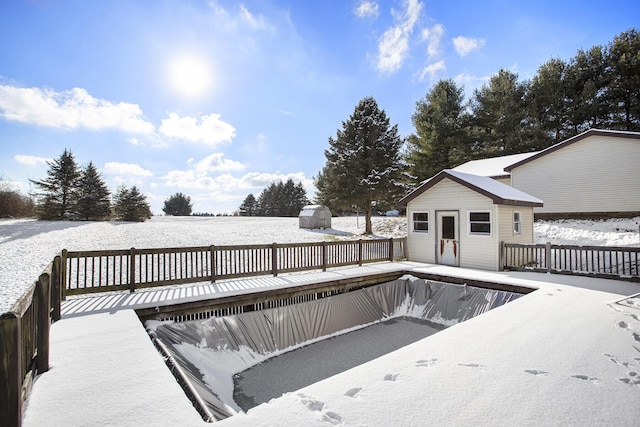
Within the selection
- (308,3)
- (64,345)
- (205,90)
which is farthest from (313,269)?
(308,3)

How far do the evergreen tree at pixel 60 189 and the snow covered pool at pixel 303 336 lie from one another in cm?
3013

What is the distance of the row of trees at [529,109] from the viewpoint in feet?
77.6

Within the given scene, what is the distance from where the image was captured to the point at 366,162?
2148 centimetres

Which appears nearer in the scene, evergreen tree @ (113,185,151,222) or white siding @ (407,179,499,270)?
white siding @ (407,179,499,270)

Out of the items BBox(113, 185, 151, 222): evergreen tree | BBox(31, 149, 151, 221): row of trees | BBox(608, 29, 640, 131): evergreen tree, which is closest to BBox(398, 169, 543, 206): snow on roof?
BBox(608, 29, 640, 131): evergreen tree

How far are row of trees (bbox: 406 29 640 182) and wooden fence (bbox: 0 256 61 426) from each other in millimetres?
26289

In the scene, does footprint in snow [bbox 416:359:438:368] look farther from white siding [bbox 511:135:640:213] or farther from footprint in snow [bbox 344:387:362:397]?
white siding [bbox 511:135:640:213]

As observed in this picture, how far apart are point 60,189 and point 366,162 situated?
2817cm

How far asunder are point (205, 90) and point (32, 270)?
8575 mm

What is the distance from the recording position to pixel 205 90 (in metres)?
11.3

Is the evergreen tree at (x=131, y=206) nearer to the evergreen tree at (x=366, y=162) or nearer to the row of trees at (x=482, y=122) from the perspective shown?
the row of trees at (x=482, y=122)

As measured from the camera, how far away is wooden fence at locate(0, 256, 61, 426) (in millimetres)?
2014

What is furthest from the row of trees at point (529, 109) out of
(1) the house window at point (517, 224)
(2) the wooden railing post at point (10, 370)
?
(2) the wooden railing post at point (10, 370)

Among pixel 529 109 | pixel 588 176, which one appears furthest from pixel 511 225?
pixel 529 109
